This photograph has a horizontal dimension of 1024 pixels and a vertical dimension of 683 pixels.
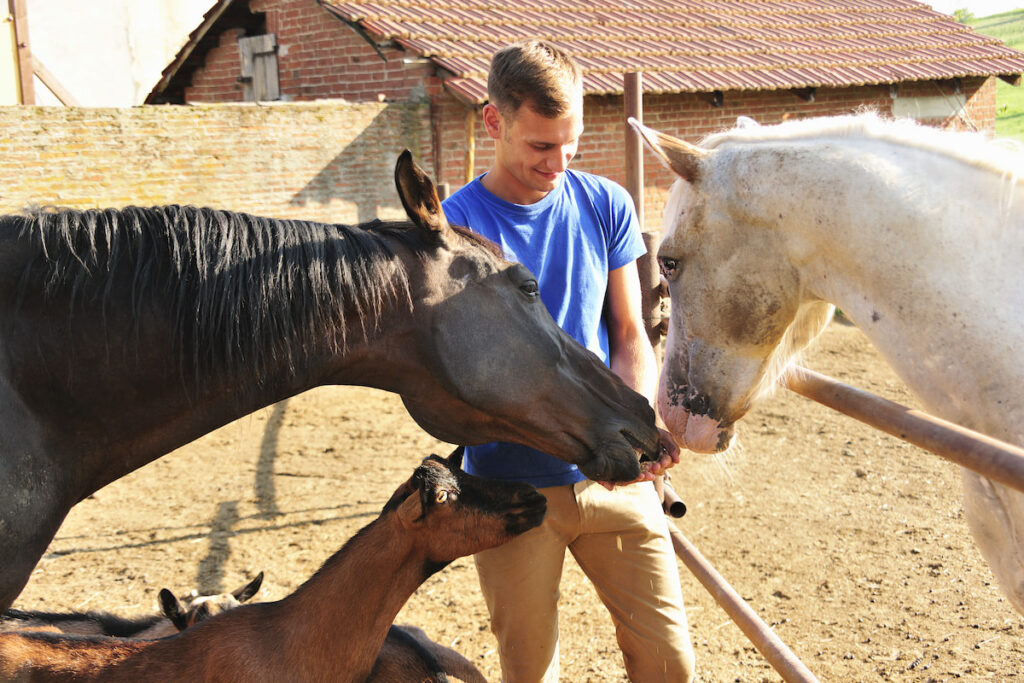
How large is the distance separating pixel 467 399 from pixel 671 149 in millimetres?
804

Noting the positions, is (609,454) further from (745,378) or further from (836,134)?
(836,134)

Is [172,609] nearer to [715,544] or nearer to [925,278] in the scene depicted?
[925,278]

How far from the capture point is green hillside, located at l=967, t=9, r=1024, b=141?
62.4 feet

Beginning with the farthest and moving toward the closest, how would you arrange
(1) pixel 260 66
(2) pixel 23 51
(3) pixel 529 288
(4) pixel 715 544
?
(1) pixel 260 66 → (2) pixel 23 51 → (4) pixel 715 544 → (3) pixel 529 288

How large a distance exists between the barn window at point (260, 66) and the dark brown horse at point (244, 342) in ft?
34.2

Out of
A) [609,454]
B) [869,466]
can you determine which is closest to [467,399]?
[609,454]

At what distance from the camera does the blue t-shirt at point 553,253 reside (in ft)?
7.92

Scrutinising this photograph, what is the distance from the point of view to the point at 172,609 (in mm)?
3305

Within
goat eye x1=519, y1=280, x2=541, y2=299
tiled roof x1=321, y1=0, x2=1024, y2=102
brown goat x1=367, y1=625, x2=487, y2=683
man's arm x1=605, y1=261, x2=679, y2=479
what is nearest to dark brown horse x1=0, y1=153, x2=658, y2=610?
goat eye x1=519, y1=280, x2=541, y2=299

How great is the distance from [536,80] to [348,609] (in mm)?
1549

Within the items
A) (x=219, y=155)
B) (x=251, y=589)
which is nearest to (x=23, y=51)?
(x=219, y=155)

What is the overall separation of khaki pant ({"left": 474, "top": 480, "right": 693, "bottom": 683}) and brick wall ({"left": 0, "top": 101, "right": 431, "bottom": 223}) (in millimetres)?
6787

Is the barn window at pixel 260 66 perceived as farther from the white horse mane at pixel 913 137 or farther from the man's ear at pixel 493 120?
the white horse mane at pixel 913 137

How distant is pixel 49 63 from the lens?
856 inches
